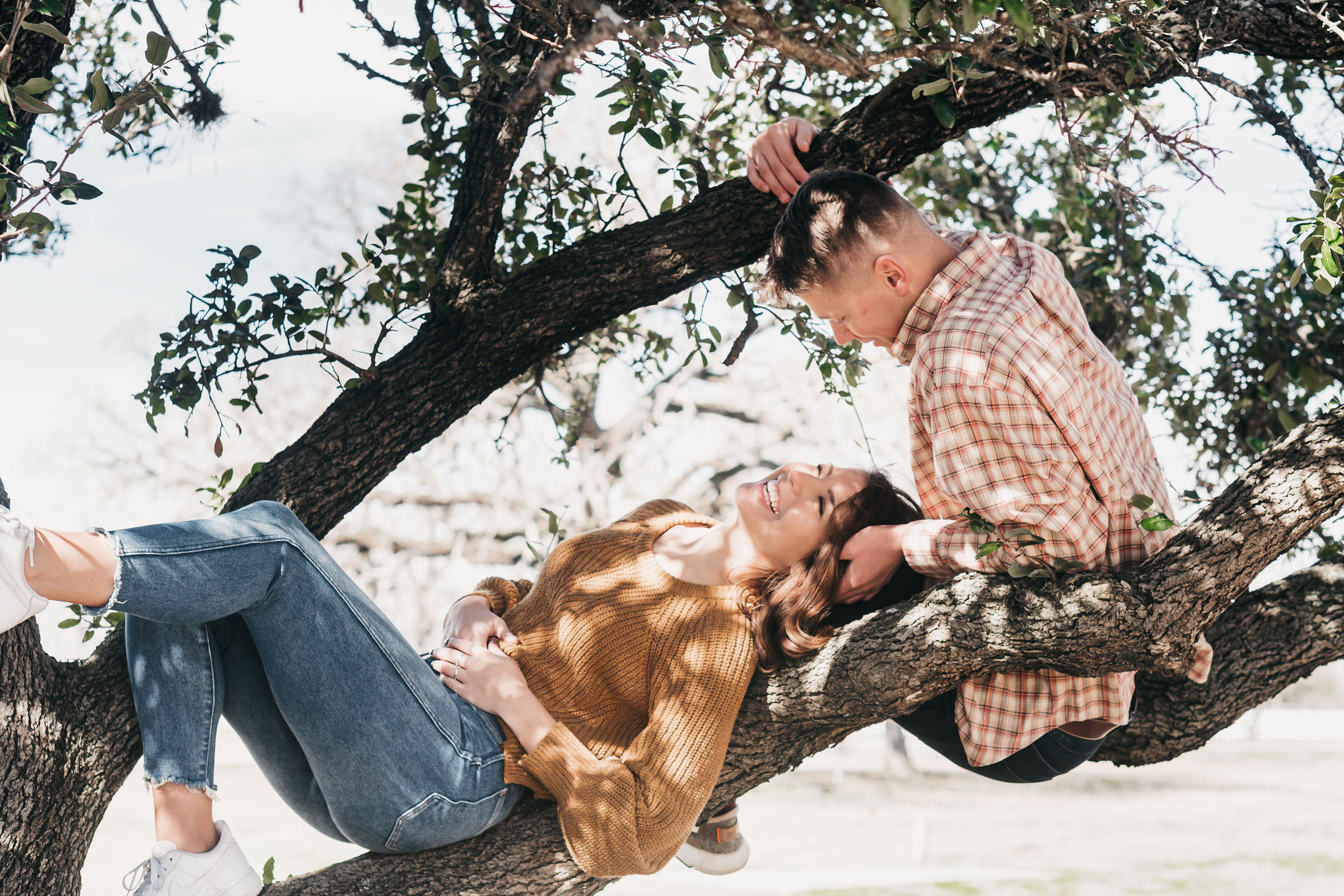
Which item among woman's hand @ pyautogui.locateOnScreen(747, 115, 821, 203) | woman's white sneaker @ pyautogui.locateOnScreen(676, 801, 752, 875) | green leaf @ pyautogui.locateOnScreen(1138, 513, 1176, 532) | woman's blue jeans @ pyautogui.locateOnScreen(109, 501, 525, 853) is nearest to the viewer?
green leaf @ pyautogui.locateOnScreen(1138, 513, 1176, 532)

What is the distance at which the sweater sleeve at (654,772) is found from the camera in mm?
2227

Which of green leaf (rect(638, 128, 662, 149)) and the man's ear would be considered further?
green leaf (rect(638, 128, 662, 149))

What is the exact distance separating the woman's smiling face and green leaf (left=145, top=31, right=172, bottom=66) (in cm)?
164

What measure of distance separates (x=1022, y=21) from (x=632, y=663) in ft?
5.66

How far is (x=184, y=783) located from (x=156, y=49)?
1553 millimetres

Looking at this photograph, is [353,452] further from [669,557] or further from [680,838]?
[680,838]

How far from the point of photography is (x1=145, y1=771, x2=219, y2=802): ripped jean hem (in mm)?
2236

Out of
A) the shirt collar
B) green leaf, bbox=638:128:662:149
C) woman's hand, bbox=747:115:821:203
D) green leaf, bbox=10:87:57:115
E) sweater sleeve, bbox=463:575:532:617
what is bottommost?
sweater sleeve, bbox=463:575:532:617

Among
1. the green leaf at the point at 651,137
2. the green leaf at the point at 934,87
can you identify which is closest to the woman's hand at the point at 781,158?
the green leaf at the point at 651,137

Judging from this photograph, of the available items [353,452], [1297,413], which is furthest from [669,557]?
[1297,413]

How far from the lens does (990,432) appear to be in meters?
2.04

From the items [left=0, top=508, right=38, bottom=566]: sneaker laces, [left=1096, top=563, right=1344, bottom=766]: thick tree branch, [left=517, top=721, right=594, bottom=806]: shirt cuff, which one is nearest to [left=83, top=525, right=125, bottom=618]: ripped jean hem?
[left=0, top=508, right=38, bottom=566]: sneaker laces

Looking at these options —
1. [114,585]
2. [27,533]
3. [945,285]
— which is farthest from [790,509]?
[27,533]

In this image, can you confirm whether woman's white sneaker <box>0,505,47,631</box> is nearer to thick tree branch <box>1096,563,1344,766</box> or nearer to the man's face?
the man's face
